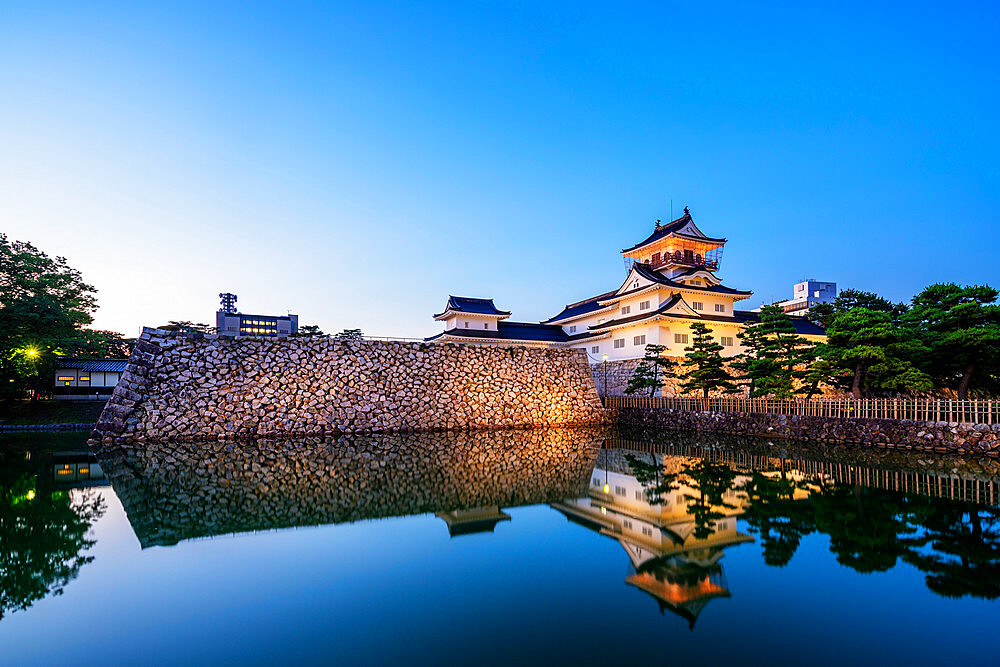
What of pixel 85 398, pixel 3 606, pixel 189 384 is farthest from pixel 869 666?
pixel 85 398

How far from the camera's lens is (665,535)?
5.22m

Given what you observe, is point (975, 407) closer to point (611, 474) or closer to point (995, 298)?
point (995, 298)

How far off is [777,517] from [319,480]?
670 cm

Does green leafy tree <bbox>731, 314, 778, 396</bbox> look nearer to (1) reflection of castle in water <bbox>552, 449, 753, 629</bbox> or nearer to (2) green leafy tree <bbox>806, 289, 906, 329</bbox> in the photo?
(2) green leafy tree <bbox>806, 289, 906, 329</bbox>

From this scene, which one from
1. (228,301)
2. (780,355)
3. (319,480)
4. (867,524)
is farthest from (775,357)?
(228,301)

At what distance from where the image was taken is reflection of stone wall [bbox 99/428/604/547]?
6078 millimetres

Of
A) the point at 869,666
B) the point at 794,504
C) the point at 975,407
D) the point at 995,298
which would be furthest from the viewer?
the point at 995,298

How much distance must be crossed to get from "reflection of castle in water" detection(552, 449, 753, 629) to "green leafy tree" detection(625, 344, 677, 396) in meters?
12.0

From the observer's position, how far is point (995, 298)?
12.6 meters

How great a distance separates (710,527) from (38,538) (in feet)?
23.4

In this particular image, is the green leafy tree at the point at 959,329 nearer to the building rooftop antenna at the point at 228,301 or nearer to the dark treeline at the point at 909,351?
the dark treeline at the point at 909,351

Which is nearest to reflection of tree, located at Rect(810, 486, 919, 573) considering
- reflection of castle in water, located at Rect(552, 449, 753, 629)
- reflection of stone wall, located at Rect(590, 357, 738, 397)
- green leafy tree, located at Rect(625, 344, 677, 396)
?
reflection of castle in water, located at Rect(552, 449, 753, 629)

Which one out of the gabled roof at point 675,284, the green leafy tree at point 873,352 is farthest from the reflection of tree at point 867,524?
the gabled roof at point 675,284

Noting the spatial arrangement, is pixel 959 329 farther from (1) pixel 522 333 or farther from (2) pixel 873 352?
(1) pixel 522 333
